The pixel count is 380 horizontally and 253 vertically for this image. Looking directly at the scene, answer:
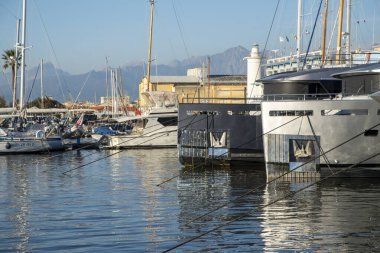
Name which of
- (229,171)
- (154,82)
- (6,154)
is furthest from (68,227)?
(154,82)

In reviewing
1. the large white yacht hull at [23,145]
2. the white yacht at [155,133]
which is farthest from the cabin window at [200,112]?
the large white yacht hull at [23,145]

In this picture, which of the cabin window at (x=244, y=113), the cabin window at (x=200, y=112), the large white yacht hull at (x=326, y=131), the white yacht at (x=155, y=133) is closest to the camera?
the large white yacht hull at (x=326, y=131)

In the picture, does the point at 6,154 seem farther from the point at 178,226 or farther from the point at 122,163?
the point at 178,226

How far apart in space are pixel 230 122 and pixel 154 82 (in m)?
56.9

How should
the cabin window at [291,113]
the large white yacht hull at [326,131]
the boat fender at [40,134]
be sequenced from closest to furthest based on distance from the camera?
the large white yacht hull at [326,131], the cabin window at [291,113], the boat fender at [40,134]

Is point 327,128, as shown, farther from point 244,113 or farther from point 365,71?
point 244,113

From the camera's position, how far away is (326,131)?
2786 cm

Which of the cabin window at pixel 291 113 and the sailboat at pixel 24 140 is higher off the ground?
the cabin window at pixel 291 113

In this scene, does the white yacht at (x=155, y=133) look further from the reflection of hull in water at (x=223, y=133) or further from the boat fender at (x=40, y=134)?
the reflection of hull in water at (x=223, y=133)

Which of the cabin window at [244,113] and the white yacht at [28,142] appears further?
the white yacht at [28,142]

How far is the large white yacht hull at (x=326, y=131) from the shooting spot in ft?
90.1

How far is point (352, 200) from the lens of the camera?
77.4 ft

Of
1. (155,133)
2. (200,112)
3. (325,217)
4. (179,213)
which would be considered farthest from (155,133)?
(325,217)

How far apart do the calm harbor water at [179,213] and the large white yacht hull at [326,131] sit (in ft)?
3.43
